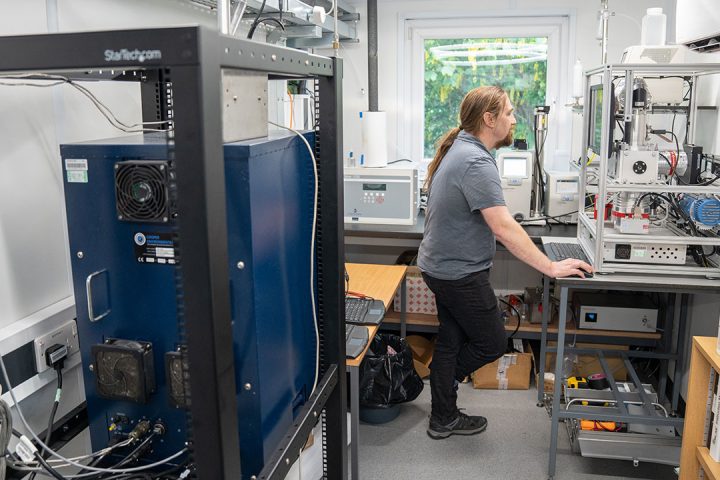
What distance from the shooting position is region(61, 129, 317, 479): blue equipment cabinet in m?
1.07

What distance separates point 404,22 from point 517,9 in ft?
2.27

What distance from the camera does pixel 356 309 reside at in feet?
7.69

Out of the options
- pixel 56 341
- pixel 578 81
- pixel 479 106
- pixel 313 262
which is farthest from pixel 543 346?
pixel 56 341

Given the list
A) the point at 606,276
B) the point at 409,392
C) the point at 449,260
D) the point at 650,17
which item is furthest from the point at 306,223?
the point at 650,17

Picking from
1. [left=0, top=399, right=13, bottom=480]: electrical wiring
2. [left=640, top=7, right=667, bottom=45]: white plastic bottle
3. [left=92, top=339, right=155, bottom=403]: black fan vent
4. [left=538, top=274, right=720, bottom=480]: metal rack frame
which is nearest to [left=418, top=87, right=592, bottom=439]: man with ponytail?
[left=538, top=274, right=720, bottom=480]: metal rack frame

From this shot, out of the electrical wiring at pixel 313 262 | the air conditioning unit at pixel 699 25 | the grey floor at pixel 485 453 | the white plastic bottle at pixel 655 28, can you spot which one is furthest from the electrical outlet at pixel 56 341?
the white plastic bottle at pixel 655 28

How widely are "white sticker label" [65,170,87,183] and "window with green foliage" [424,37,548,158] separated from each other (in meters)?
3.18

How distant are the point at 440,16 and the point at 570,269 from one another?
2.13 metres

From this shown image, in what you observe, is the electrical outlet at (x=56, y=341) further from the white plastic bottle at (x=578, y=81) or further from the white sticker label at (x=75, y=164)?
the white plastic bottle at (x=578, y=81)

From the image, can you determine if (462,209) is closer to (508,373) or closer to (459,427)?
(459,427)

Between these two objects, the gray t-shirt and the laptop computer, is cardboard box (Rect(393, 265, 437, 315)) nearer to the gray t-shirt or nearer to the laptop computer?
the laptop computer

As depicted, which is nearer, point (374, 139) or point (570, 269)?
point (570, 269)

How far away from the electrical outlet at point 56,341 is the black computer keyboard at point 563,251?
1816 millimetres

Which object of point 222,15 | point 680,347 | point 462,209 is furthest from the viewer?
point 680,347
